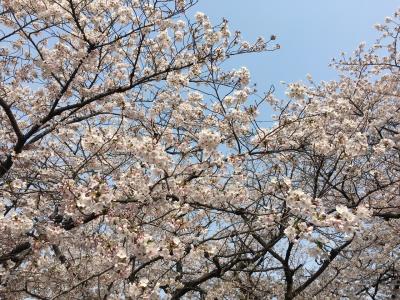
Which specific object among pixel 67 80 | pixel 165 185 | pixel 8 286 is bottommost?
pixel 8 286

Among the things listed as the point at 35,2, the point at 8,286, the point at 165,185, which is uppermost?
the point at 35,2

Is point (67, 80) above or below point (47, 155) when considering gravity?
above

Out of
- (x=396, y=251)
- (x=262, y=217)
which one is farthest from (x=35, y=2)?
(x=396, y=251)

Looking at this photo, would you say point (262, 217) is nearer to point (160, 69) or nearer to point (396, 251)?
point (160, 69)

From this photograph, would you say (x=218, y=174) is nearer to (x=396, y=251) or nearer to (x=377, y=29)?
(x=396, y=251)

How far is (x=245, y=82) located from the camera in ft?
22.5

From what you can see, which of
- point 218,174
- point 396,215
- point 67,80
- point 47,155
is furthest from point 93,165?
point 396,215

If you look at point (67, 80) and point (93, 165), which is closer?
point (93, 165)

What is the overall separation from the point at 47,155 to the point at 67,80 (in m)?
1.30

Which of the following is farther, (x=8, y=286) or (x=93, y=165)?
(x=93, y=165)

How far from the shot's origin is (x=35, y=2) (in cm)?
683

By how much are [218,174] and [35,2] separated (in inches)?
153

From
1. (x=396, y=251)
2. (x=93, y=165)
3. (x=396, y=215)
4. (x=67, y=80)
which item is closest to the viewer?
(x=93, y=165)

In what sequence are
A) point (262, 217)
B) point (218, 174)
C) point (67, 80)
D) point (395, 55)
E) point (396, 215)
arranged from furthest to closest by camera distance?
point (395, 55) → point (396, 215) → point (67, 80) → point (218, 174) → point (262, 217)
